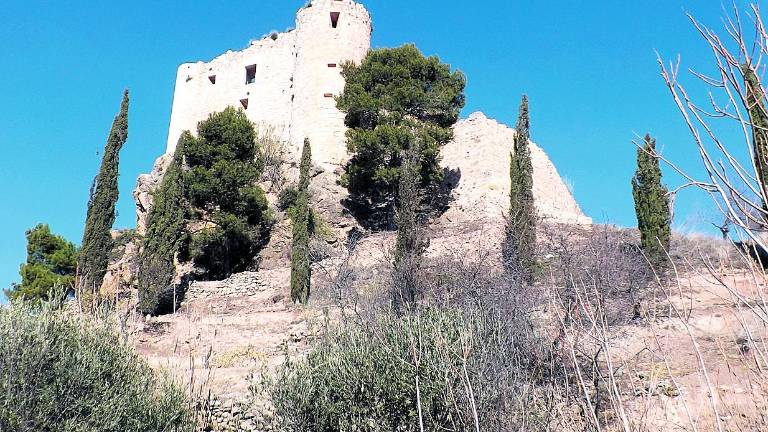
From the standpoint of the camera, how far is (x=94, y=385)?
8.92m

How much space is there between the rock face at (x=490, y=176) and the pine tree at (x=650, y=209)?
400 cm

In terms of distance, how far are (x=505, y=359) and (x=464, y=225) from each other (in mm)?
12380

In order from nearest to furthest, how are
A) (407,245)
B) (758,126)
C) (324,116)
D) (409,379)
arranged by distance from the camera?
1. (758,126)
2. (409,379)
3. (407,245)
4. (324,116)

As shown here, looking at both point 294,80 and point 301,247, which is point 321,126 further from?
point 301,247

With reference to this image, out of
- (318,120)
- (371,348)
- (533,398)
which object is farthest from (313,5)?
(533,398)

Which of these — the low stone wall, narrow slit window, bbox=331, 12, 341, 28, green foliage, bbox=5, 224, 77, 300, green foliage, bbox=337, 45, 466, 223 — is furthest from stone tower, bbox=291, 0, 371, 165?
the low stone wall

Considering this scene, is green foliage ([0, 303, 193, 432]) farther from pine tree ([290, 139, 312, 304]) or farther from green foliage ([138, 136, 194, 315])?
green foliage ([138, 136, 194, 315])

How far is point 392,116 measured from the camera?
2248 centimetres

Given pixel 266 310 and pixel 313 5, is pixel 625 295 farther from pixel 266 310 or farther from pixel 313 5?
pixel 313 5

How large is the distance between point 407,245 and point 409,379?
24.7 feet

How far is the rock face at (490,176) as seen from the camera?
22.5m

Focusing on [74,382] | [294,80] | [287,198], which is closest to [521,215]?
[287,198]

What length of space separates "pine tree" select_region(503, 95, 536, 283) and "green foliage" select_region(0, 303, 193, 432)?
7.88 metres

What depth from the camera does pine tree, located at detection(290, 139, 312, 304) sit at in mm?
17703
